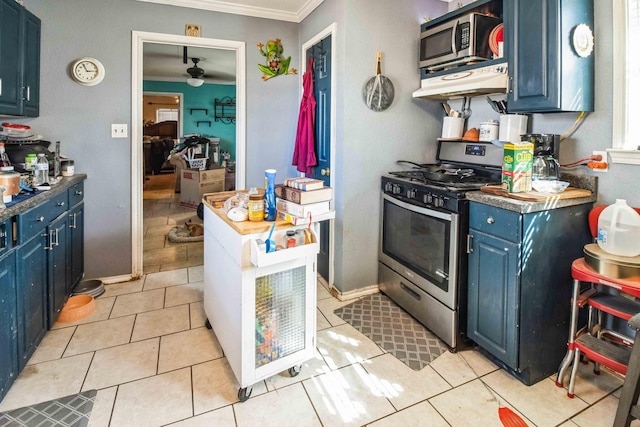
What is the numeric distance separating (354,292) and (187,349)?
1.33 metres

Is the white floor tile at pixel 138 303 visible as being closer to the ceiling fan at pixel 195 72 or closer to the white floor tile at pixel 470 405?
the white floor tile at pixel 470 405

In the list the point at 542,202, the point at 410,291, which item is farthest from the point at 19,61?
the point at 542,202

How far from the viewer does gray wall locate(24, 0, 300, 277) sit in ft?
9.29

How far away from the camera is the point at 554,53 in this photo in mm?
1905

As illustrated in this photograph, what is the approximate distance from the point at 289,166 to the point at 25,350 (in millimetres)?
2512

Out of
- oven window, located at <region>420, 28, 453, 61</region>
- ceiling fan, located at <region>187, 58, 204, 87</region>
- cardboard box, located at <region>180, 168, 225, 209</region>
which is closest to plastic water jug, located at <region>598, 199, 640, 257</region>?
oven window, located at <region>420, 28, 453, 61</region>

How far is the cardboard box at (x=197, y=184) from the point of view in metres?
5.95

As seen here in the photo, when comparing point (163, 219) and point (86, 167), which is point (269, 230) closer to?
point (86, 167)

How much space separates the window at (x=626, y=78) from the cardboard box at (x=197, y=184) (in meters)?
5.29

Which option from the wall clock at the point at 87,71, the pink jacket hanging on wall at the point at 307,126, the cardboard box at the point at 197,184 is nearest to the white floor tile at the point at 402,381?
the pink jacket hanging on wall at the point at 307,126

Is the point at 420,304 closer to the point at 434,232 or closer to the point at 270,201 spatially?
the point at 434,232

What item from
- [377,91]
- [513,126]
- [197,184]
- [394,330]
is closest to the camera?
[513,126]

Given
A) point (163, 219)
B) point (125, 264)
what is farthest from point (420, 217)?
point (163, 219)

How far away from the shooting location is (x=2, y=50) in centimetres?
222
